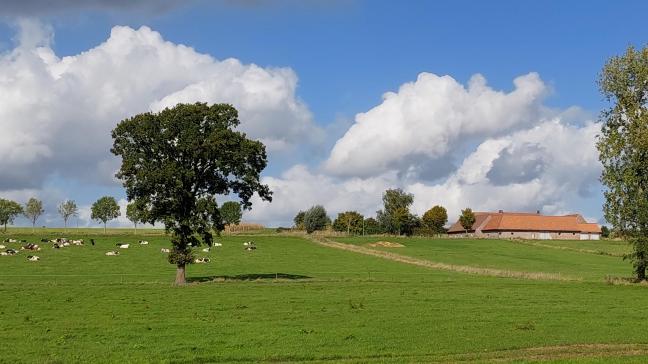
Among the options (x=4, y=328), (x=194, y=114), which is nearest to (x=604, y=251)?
(x=194, y=114)

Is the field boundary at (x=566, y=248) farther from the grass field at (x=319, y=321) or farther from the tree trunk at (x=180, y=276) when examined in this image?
the tree trunk at (x=180, y=276)

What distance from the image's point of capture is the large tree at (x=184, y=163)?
182 feet

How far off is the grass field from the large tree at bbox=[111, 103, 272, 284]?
6405mm

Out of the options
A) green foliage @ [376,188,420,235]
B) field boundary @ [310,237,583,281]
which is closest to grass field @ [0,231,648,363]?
field boundary @ [310,237,583,281]

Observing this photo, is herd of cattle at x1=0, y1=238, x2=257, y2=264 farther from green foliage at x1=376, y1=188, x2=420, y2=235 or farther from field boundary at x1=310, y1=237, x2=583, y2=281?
green foliage at x1=376, y1=188, x2=420, y2=235

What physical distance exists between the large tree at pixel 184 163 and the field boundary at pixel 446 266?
100 ft

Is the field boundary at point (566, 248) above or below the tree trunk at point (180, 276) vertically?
above

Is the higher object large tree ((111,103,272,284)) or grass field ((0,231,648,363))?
large tree ((111,103,272,284))

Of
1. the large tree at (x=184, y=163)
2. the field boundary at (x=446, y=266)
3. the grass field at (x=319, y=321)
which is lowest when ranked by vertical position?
the grass field at (x=319, y=321)

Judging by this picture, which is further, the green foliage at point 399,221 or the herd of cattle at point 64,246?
the green foliage at point 399,221

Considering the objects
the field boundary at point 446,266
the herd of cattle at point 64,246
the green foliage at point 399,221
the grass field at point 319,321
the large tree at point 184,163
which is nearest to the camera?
the grass field at point 319,321

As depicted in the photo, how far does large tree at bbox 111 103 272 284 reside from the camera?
55.5 meters

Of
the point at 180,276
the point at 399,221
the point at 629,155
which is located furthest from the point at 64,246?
the point at 399,221

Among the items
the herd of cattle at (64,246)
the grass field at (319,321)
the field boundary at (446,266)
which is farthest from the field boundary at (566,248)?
the grass field at (319,321)
